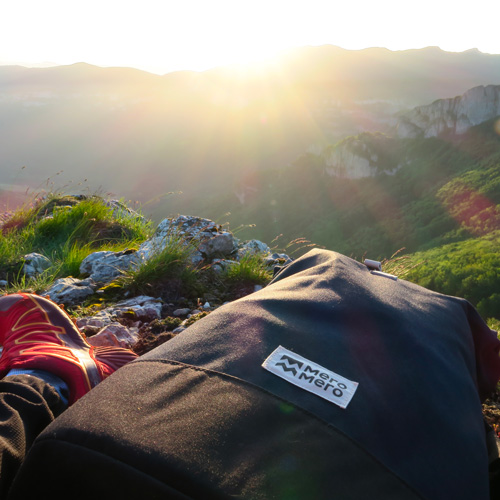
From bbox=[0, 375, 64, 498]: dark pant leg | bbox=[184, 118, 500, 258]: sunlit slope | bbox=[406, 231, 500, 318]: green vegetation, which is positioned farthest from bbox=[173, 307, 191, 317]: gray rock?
bbox=[184, 118, 500, 258]: sunlit slope

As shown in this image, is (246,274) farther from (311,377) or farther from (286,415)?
(286,415)

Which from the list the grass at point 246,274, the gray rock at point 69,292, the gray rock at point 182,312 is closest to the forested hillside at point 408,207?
the grass at point 246,274

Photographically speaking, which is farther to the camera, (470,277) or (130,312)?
(470,277)

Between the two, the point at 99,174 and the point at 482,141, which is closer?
the point at 482,141

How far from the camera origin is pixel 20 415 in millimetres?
1125

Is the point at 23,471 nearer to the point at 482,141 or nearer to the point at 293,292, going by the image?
the point at 293,292

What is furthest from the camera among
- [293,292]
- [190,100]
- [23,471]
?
[190,100]

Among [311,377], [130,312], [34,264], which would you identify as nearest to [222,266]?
[130,312]

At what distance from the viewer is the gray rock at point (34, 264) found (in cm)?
363

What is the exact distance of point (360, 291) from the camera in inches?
53.5

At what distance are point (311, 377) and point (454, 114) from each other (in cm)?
7802

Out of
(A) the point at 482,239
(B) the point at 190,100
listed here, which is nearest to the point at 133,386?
(A) the point at 482,239

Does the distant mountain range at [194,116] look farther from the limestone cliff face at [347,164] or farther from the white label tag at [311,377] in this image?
the white label tag at [311,377]

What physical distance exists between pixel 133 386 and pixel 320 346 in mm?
496
